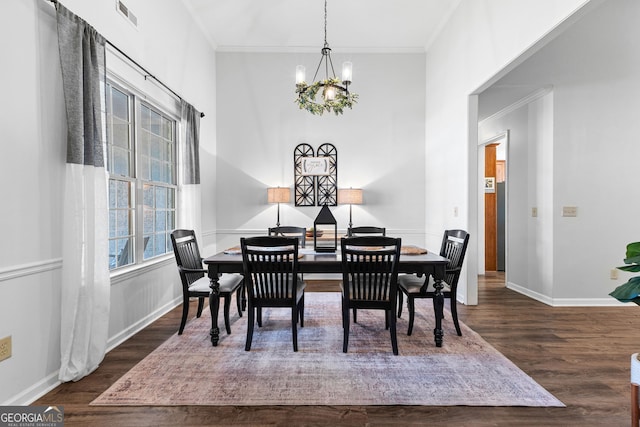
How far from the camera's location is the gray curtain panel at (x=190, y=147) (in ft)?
13.5

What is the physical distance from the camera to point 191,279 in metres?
3.38

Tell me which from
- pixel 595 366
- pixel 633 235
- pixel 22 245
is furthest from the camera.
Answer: pixel 633 235

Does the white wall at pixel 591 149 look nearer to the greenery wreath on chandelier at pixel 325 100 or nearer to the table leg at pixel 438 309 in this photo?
the table leg at pixel 438 309

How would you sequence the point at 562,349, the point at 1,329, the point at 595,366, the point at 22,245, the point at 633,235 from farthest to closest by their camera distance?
the point at 633,235
the point at 562,349
the point at 595,366
the point at 22,245
the point at 1,329

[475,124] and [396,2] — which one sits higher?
[396,2]

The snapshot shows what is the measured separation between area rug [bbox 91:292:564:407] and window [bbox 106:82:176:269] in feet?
3.43

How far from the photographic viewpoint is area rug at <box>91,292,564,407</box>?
202 cm

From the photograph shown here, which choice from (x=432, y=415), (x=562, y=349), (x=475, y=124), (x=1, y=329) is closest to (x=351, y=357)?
(x=432, y=415)

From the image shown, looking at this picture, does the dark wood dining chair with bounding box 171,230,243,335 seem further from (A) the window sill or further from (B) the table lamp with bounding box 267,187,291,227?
(B) the table lamp with bounding box 267,187,291,227

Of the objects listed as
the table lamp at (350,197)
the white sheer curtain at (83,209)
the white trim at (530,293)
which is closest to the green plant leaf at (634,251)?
Result: the white trim at (530,293)

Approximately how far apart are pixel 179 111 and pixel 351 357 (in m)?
3.46

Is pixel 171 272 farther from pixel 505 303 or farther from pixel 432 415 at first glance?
pixel 505 303

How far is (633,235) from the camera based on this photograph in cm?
387

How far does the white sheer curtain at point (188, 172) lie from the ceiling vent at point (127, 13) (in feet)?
3.46
